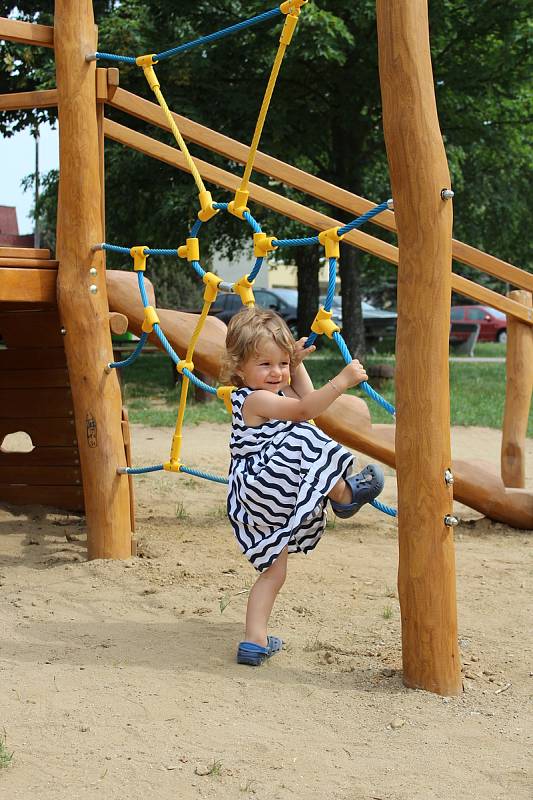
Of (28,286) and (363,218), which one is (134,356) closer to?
(28,286)

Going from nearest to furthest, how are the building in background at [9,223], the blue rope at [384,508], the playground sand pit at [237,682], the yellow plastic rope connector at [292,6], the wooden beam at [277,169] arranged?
the playground sand pit at [237,682] < the blue rope at [384,508] < the yellow plastic rope connector at [292,6] < the wooden beam at [277,169] < the building in background at [9,223]

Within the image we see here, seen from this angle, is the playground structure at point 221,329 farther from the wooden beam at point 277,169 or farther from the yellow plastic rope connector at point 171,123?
the yellow plastic rope connector at point 171,123

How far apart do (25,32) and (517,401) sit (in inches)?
117

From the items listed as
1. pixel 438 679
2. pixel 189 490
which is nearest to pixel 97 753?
pixel 438 679

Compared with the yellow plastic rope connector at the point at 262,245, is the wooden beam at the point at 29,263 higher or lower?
lower

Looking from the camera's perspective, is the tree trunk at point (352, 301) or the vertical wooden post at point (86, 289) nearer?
the vertical wooden post at point (86, 289)

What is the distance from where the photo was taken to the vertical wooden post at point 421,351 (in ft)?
8.80

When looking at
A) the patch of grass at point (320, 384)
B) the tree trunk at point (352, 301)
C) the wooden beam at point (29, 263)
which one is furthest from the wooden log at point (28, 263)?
the tree trunk at point (352, 301)

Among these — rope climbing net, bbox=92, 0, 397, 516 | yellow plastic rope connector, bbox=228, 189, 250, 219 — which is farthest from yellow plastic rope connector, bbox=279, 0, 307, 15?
yellow plastic rope connector, bbox=228, 189, 250, 219

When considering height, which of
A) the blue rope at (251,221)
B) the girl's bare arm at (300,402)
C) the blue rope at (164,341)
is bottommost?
the girl's bare arm at (300,402)

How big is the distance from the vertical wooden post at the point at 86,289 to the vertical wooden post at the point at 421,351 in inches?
70.3

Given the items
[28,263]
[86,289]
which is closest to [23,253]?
[28,263]

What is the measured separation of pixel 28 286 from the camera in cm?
415

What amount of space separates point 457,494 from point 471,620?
134 centimetres
